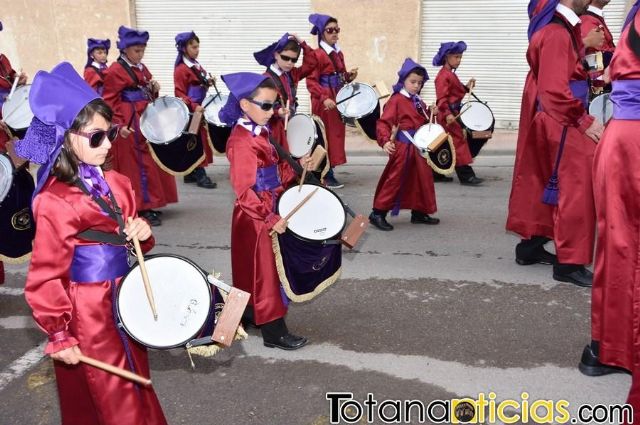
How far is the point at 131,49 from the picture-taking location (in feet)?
23.2

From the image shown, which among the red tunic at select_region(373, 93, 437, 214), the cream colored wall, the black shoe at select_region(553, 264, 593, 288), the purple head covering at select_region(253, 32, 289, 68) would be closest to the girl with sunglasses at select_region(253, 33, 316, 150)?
the purple head covering at select_region(253, 32, 289, 68)

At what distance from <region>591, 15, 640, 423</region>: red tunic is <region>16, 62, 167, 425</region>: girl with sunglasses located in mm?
2191

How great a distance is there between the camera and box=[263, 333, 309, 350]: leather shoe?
4215 millimetres

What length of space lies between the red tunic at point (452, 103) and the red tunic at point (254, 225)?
448cm

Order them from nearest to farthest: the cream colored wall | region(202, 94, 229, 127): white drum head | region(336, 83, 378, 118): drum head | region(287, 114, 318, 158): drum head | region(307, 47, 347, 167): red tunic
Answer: region(287, 114, 318, 158): drum head → region(202, 94, 229, 127): white drum head → region(336, 83, 378, 118): drum head → region(307, 47, 347, 167): red tunic → the cream colored wall

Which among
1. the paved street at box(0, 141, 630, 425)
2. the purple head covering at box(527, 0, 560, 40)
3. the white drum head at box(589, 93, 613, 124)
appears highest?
the purple head covering at box(527, 0, 560, 40)

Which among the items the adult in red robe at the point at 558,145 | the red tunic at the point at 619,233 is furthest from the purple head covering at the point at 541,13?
the red tunic at the point at 619,233

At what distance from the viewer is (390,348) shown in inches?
167

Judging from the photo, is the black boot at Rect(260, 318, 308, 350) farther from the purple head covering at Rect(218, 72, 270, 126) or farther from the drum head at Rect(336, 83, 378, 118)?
the drum head at Rect(336, 83, 378, 118)

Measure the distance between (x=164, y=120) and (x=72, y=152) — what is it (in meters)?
4.48

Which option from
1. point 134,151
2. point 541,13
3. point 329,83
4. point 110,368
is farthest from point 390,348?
point 329,83

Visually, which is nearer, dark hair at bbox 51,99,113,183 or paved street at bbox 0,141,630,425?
dark hair at bbox 51,99,113,183

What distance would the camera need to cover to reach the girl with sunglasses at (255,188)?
3.80 m

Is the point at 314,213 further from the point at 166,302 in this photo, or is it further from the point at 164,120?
the point at 164,120
